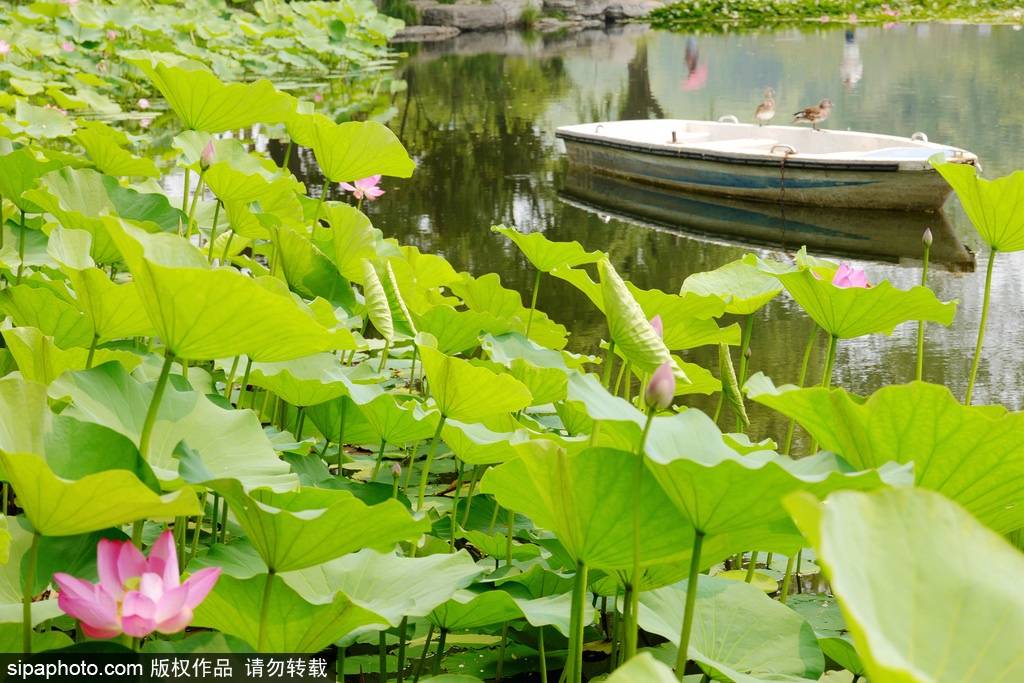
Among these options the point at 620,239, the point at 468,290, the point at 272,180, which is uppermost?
the point at 272,180

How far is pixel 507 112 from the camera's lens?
409 inches

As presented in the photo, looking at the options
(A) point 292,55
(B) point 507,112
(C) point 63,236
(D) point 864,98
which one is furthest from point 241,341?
(A) point 292,55

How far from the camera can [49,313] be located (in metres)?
1.60

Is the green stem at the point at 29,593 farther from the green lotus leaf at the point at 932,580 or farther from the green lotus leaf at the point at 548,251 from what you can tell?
the green lotus leaf at the point at 548,251

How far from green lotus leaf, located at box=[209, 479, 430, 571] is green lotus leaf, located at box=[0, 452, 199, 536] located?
0.07 m

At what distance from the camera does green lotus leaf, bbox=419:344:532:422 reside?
134 centimetres

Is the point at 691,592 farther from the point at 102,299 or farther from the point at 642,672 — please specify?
the point at 102,299

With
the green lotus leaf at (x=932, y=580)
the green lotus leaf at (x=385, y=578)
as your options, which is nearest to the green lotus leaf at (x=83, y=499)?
the green lotus leaf at (x=385, y=578)

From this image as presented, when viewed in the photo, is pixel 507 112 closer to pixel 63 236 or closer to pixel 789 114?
pixel 789 114

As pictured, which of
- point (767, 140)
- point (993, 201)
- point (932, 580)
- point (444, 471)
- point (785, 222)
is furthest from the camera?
point (767, 140)

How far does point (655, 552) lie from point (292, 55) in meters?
12.0

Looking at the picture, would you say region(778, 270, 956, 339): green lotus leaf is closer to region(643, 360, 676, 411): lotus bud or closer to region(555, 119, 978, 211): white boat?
region(643, 360, 676, 411): lotus bud

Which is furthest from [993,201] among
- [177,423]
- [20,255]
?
[20,255]

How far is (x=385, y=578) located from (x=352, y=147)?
1.09 m
